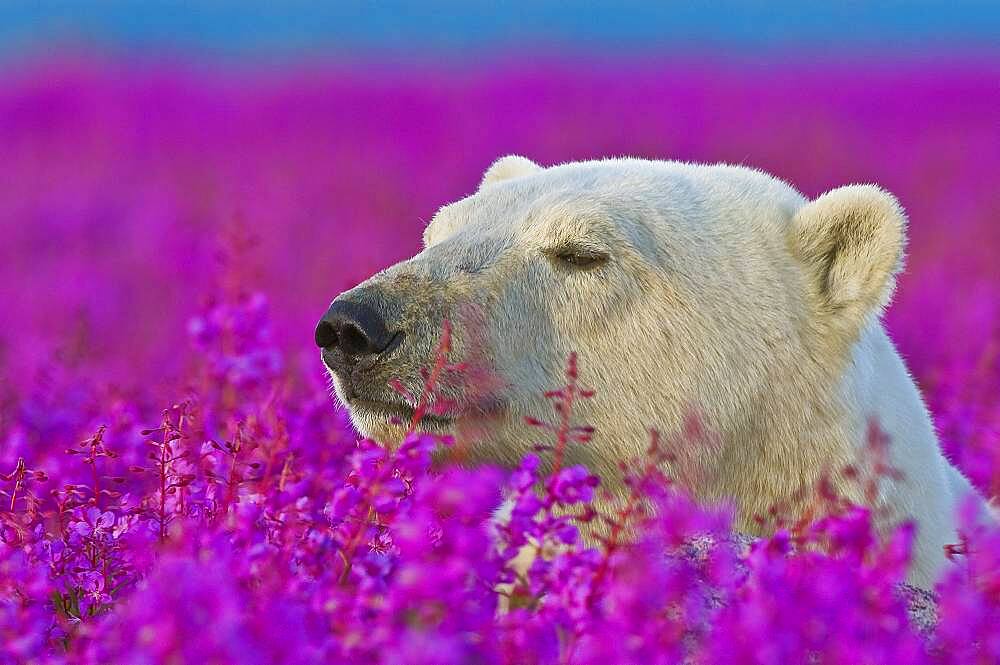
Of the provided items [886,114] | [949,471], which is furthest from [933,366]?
[886,114]

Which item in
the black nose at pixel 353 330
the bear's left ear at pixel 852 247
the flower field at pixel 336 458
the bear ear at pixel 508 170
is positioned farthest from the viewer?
the bear ear at pixel 508 170

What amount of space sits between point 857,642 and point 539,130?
48.0 feet

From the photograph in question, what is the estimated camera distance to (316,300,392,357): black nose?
9.45 feet

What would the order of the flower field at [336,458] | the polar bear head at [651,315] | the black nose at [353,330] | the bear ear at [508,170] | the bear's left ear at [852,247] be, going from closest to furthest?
the flower field at [336,458] < the black nose at [353,330] < the polar bear head at [651,315] < the bear's left ear at [852,247] < the bear ear at [508,170]

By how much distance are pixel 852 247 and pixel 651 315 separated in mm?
500

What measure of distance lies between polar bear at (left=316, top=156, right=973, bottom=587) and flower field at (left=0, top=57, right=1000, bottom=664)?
0.44 ft

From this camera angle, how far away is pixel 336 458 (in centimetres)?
370

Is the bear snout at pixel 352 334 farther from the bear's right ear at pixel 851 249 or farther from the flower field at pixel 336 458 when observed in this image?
the bear's right ear at pixel 851 249

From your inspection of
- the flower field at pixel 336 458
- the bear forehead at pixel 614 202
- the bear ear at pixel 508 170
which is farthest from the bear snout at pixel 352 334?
the bear ear at pixel 508 170

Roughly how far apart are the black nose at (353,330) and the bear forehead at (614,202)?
0.49 m

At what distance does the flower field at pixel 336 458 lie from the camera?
1.87 metres

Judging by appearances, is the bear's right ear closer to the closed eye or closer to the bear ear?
the closed eye

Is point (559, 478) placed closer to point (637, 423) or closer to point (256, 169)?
point (637, 423)

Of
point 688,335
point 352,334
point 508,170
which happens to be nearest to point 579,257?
point 688,335
